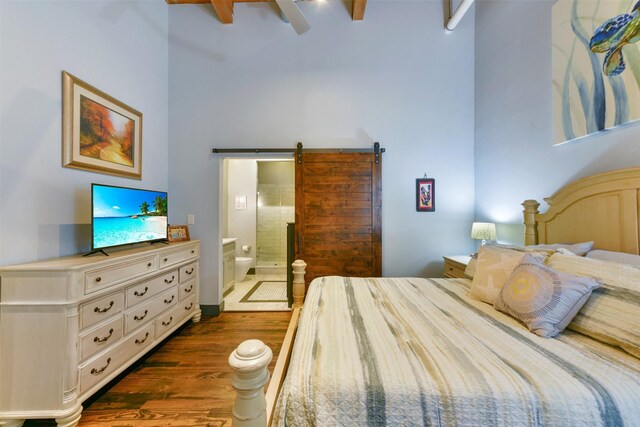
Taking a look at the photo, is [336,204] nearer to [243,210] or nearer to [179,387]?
[179,387]

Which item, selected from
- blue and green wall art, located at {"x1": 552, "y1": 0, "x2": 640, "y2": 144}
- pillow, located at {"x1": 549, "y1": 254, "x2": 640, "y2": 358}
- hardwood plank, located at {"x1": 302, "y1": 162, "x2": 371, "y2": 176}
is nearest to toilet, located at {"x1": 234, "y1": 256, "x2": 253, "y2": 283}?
hardwood plank, located at {"x1": 302, "y1": 162, "x2": 371, "y2": 176}

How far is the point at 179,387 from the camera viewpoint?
1.78 meters

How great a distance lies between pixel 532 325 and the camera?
1133 millimetres

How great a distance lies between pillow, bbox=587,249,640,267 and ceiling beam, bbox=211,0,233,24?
412 centimetres

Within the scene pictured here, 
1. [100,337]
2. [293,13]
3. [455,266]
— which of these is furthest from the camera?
[455,266]

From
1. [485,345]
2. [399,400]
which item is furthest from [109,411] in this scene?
[485,345]

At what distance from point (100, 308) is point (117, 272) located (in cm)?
25

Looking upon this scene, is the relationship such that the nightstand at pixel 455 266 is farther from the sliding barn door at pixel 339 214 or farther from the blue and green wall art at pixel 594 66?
the blue and green wall art at pixel 594 66

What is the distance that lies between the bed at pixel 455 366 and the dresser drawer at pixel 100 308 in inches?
53.0

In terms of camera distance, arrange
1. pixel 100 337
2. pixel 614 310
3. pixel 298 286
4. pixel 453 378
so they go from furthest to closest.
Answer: pixel 298 286 → pixel 100 337 → pixel 614 310 → pixel 453 378

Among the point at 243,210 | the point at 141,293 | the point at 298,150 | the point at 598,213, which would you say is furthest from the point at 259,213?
the point at 598,213

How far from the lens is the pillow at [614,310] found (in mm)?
969

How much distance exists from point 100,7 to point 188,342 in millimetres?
3243

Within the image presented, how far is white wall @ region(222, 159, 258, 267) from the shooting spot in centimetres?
479
